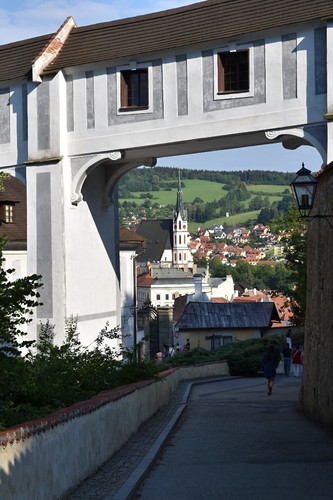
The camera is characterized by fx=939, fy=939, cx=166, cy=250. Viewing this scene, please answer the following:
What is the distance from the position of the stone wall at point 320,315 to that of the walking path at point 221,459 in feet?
1.70

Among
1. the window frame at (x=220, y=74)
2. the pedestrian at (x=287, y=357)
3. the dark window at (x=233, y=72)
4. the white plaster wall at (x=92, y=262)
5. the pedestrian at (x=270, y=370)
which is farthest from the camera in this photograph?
the pedestrian at (x=287, y=357)

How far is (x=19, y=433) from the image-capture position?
843 centimetres

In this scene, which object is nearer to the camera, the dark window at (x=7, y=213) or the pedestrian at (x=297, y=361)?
the pedestrian at (x=297, y=361)

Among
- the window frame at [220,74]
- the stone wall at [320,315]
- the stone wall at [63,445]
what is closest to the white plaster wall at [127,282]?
the window frame at [220,74]

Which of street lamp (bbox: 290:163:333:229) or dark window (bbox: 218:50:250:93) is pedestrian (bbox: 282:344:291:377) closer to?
dark window (bbox: 218:50:250:93)

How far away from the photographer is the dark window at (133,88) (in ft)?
82.3

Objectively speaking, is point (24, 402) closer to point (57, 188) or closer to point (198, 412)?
point (198, 412)

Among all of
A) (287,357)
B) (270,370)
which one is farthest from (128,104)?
(287,357)

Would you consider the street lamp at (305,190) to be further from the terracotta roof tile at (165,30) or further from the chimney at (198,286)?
the chimney at (198,286)

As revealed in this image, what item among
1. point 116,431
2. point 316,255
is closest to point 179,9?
point 316,255

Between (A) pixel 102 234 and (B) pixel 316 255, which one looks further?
(A) pixel 102 234

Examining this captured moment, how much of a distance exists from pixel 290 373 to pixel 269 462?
27.5 metres

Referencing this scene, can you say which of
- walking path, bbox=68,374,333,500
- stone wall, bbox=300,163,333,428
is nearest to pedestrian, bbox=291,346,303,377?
walking path, bbox=68,374,333,500

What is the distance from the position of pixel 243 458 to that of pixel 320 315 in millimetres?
5809
